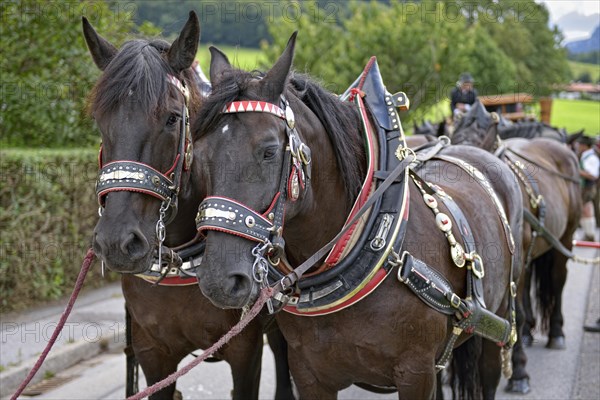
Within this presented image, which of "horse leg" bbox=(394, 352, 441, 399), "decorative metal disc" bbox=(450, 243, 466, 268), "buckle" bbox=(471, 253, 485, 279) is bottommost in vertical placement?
"horse leg" bbox=(394, 352, 441, 399)

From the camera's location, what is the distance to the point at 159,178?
2.93m

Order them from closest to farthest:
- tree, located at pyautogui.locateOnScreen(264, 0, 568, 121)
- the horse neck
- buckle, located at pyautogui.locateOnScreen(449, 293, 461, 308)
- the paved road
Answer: the horse neck → buckle, located at pyautogui.locateOnScreen(449, 293, 461, 308) → the paved road → tree, located at pyautogui.locateOnScreen(264, 0, 568, 121)

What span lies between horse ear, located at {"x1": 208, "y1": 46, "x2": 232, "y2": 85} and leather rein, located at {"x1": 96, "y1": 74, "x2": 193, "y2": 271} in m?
0.23

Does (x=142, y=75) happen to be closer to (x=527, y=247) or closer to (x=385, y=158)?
(x=385, y=158)

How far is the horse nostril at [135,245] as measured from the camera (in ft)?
8.86

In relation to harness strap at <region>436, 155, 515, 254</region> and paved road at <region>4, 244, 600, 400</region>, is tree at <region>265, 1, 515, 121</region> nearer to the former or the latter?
paved road at <region>4, 244, 600, 400</region>

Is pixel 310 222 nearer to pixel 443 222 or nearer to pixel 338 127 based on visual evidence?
pixel 338 127

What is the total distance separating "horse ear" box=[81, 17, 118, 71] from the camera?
3.23 meters

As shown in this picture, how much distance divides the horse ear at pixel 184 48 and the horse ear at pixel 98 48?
288mm

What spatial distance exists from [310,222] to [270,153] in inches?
19.3

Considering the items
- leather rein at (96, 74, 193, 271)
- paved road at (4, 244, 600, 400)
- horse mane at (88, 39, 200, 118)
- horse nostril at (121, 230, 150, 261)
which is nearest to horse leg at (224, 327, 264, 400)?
leather rein at (96, 74, 193, 271)

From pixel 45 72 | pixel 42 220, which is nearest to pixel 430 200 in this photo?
pixel 42 220

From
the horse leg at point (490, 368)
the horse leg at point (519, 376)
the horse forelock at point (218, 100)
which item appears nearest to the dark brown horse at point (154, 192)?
the horse forelock at point (218, 100)

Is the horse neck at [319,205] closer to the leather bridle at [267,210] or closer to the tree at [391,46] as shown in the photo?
the leather bridle at [267,210]
